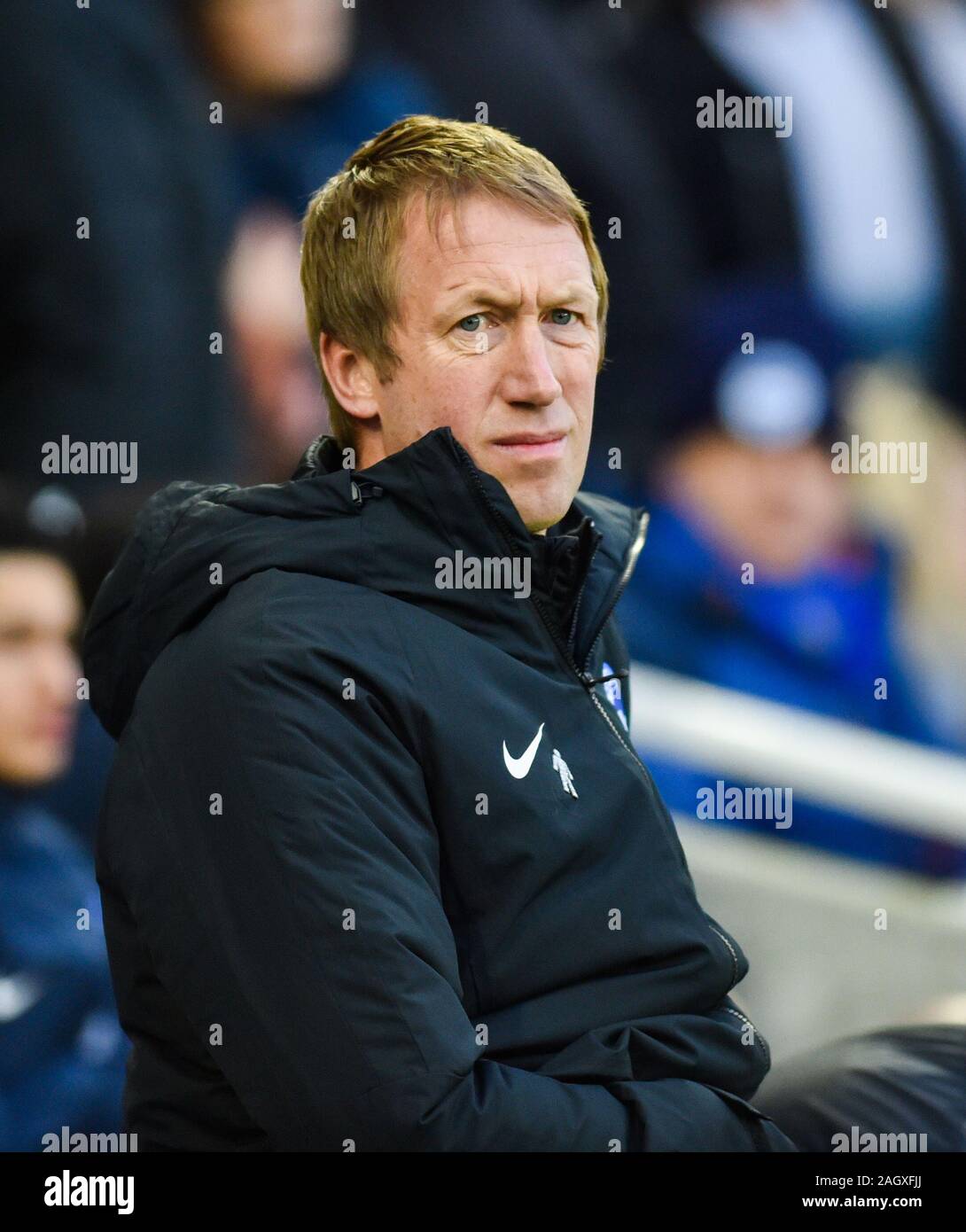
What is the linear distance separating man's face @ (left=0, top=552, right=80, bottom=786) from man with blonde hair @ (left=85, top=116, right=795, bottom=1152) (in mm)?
1552

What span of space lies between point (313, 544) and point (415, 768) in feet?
0.73

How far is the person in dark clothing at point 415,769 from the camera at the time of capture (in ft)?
4.46

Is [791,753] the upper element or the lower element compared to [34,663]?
lower

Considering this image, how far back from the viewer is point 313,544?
1.52 meters

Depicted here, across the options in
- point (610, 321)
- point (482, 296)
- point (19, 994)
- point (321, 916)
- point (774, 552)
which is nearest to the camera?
point (321, 916)

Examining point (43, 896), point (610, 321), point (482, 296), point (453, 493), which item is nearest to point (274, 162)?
point (610, 321)

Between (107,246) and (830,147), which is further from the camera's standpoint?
(830,147)

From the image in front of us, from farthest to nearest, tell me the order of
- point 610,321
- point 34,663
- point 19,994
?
point 610,321
point 34,663
point 19,994

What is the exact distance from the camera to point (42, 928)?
9.96 ft

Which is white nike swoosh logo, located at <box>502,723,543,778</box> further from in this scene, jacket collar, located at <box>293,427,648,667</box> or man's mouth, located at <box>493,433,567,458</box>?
man's mouth, located at <box>493,433,567,458</box>

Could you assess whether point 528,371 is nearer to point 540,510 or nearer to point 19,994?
point 540,510

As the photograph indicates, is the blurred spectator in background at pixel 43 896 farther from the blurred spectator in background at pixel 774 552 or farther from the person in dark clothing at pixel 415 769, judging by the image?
the person in dark clothing at pixel 415 769

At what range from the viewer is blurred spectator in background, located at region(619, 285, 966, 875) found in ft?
12.6

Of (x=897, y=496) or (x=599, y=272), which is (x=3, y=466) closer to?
(x=599, y=272)
